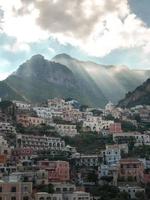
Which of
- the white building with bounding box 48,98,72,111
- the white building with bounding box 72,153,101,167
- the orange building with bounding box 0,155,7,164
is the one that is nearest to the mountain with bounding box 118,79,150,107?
the white building with bounding box 48,98,72,111

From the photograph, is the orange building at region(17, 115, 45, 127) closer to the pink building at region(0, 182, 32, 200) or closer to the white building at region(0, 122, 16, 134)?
the white building at region(0, 122, 16, 134)

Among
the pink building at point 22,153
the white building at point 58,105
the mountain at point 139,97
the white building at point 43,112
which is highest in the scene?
the mountain at point 139,97

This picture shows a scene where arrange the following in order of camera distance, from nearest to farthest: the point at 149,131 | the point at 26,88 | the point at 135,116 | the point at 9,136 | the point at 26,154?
the point at 26,154, the point at 9,136, the point at 149,131, the point at 135,116, the point at 26,88

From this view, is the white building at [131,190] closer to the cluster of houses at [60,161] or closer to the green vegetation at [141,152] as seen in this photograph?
the cluster of houses at [60,161]

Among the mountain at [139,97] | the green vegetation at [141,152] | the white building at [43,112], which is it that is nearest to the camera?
the green vegetation at [141,152]

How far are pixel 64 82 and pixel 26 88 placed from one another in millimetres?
19072

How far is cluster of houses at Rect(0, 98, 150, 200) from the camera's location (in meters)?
52.0

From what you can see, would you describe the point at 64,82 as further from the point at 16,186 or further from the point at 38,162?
the point at 16,186

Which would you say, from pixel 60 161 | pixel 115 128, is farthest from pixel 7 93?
pixel 60 161

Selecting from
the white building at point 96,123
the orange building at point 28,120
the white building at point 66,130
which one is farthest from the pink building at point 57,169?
the white building at point 96,123

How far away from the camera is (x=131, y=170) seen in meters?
62.2

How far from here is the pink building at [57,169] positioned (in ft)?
197

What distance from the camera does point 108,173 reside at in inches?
2478

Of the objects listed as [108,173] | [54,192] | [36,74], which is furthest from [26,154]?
[36,74]
